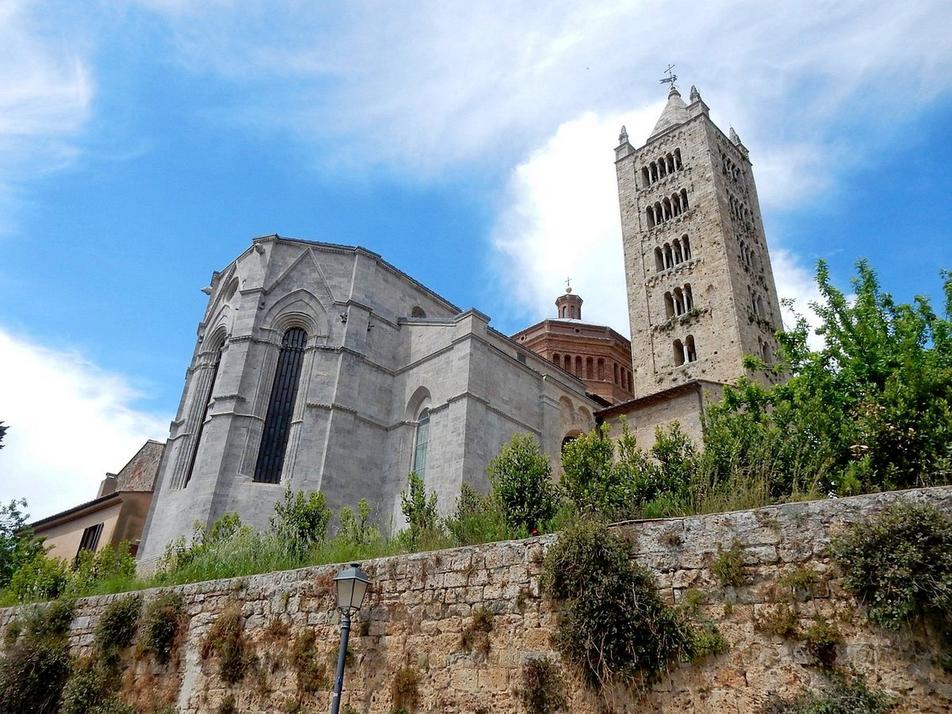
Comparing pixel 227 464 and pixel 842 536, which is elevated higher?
pixel 227 464

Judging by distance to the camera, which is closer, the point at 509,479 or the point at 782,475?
the point at 782,475

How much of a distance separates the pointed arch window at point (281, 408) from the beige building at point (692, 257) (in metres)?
12.0

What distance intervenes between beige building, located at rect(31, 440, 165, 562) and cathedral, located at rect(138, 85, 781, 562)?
194 cm

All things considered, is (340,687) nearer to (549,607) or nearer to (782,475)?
(549,607)

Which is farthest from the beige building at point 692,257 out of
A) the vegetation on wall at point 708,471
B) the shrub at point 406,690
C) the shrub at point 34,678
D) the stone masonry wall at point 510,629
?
the shrub at point 34,678

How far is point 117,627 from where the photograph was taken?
10.9 m

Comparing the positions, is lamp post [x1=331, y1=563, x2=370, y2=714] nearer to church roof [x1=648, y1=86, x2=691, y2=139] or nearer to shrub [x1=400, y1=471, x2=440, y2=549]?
shrub [x1=400, y1=471, x2=440, y2=549]

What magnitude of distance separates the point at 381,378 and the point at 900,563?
69.3 ft

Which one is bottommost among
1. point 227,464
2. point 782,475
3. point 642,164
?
point 782,475

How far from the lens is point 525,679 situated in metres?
6.95

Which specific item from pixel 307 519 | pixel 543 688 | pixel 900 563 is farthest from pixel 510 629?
pixel 307 519

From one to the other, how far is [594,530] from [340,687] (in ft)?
11.4

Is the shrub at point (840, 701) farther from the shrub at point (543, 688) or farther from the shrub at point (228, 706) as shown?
the shrub at point (228, 706)

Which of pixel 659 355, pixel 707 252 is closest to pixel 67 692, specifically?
pixel 659 355
